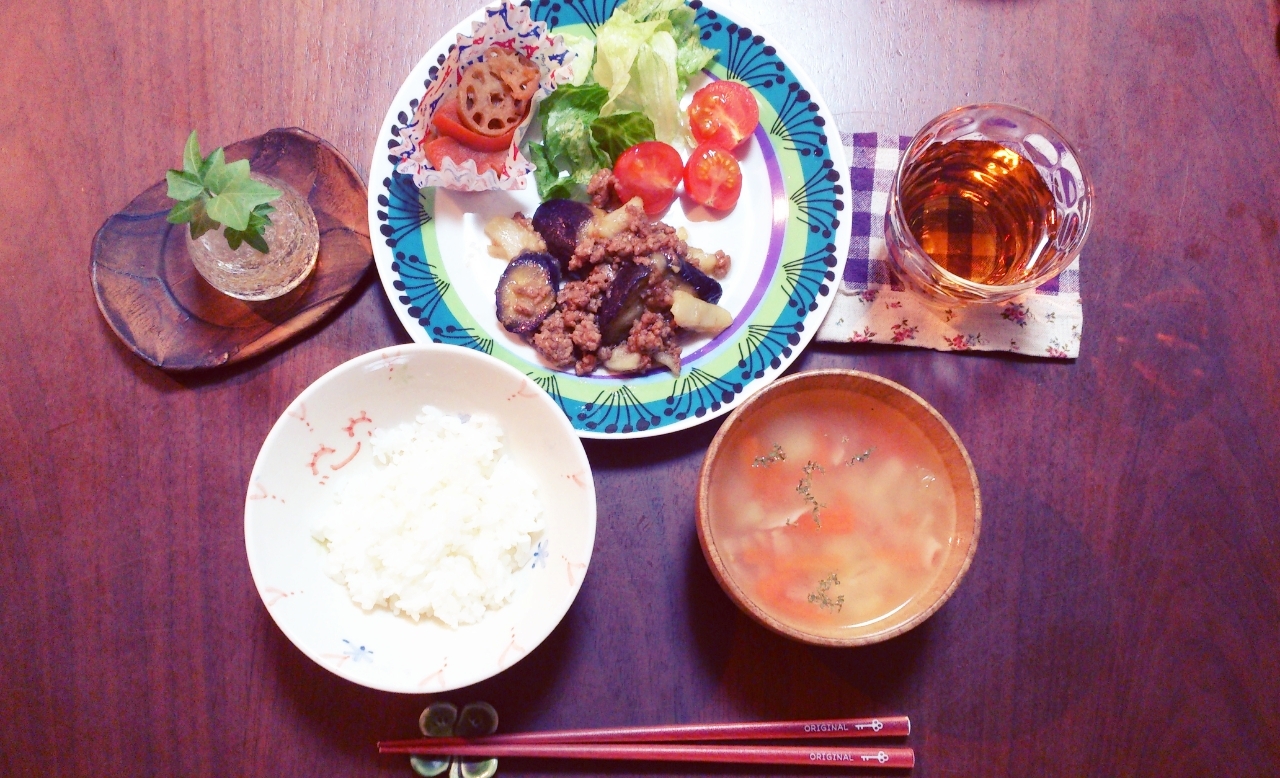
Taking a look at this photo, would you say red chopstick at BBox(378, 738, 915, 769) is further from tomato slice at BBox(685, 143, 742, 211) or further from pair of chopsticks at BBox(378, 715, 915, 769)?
tomato slice at BBox(685, 143, 742, 211)

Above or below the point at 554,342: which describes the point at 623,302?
above

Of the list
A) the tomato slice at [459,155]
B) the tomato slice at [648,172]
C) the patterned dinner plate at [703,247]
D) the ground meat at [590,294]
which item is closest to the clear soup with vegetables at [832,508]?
the patterned dinner plate at [703,247]

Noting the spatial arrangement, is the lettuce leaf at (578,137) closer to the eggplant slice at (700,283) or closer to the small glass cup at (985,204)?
the eggplant slice at (700,283)

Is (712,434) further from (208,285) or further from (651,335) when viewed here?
(208,285)

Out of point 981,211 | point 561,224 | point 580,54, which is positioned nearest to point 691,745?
point 561,224

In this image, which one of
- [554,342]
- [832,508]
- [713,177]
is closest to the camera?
[832,508]

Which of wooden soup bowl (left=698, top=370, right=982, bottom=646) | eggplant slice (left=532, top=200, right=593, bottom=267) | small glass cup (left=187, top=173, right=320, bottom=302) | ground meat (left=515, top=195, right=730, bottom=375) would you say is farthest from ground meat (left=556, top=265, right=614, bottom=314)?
small glass cup (left=187, top=173, right=320, bottom=302)
